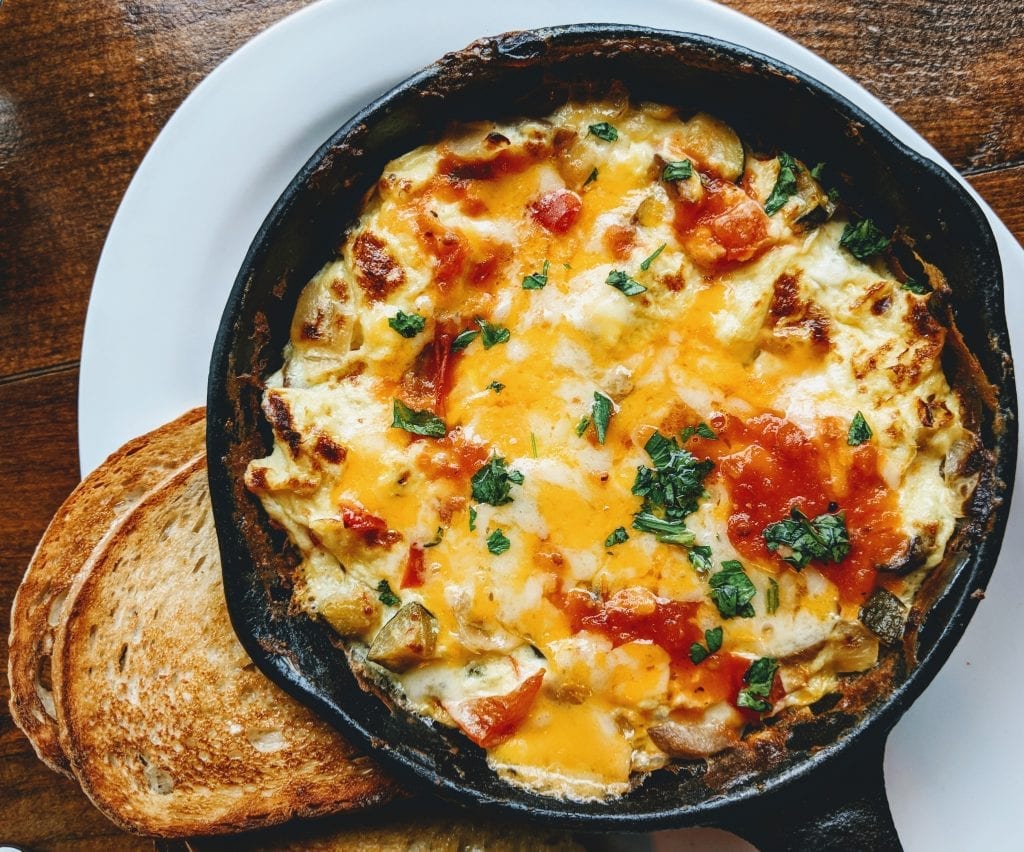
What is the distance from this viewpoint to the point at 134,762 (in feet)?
10.3

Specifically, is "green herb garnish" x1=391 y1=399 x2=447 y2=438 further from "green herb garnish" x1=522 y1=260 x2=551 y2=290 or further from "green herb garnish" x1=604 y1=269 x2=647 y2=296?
"green herb garnish" x1=604 y1=269 x2=647 y2=296

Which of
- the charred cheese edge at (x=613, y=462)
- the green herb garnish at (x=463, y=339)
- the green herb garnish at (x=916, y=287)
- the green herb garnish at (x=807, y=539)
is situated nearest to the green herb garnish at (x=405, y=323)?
the charred cheese edge at (x=613, y=462)

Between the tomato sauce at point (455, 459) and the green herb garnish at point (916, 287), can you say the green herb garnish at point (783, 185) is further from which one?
the tomato sauce at point (455, 459)

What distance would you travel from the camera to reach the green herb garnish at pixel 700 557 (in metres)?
2.66

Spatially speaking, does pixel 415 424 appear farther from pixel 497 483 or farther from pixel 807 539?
pixel 807 539

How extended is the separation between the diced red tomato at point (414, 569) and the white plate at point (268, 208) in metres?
1.02

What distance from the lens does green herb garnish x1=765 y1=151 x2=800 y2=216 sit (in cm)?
277

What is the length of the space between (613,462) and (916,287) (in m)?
1.06

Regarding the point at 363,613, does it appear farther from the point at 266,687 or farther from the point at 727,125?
the point at 727,125

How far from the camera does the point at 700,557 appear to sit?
266 cm

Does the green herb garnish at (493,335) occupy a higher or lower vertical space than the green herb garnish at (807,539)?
higher

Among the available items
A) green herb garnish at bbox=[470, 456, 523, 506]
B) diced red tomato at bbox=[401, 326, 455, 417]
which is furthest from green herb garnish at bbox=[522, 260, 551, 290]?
green herb garnish at bbox=[470, 456, 523, 506]

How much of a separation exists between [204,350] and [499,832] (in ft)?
6.34

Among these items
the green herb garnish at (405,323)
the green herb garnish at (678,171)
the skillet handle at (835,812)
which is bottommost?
the skillet handle at (835,812)
